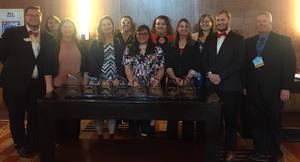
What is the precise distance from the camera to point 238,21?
5.78m

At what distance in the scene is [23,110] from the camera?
3977 millimetres

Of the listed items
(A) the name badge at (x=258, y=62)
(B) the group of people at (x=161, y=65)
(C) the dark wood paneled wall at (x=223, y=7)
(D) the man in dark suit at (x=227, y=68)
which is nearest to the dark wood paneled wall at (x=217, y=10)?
(C) the dark wood paneled wall at (x=223, y=7)

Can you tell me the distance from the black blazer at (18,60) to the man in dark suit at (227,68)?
5.40 feet

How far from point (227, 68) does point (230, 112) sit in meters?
0.43

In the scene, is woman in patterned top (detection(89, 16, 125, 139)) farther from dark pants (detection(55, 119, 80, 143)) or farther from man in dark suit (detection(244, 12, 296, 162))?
man in dark suit (detection(244, 12, 296, 162))

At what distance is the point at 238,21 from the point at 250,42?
1.96 meters

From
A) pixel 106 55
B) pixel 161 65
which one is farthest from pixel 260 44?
pixel 106 55

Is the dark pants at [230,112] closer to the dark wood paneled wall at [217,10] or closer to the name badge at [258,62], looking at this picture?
Answer: the name badge at [258,62]

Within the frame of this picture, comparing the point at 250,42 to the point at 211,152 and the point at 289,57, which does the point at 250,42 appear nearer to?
the point at 289,57

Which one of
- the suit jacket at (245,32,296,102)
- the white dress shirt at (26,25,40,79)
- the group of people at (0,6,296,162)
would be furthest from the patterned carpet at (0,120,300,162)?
the white dress shirt at (26,25,40,79)

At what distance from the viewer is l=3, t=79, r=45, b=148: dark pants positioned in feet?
12.8

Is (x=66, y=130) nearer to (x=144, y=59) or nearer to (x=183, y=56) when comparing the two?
(x=144, y=59)

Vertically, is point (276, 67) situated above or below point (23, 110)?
above

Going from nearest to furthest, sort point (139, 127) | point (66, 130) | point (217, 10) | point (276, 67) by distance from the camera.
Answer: point (276, 67) → point (66, 130) → point (139, 127) → point (217, 10)
